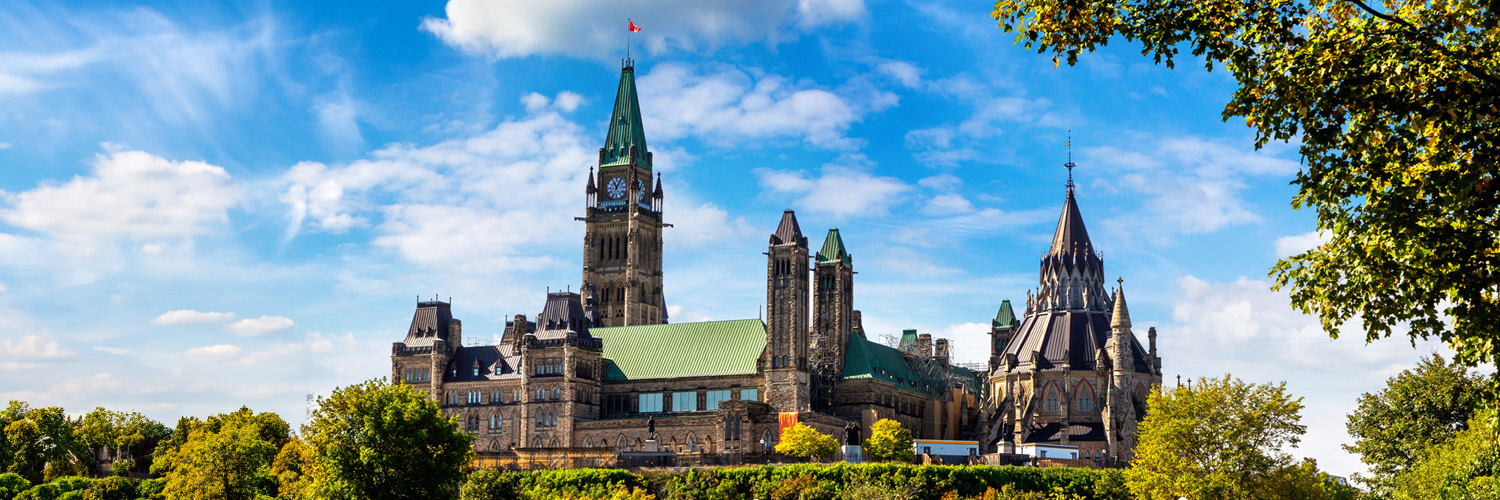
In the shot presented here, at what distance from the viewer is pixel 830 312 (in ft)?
405

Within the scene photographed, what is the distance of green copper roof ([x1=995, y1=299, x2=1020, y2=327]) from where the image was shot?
146875 millimetres

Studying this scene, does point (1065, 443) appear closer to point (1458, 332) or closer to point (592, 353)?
point (592, 353)

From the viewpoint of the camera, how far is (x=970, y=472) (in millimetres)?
95438

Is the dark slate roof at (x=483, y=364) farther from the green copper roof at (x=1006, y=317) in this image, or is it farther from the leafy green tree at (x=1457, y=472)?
the leafy green tree at (x=1457, y=472)

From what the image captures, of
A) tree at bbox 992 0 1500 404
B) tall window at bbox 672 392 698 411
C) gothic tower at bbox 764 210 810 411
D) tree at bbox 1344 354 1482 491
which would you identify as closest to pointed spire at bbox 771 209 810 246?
gothic tower at bbox 764 210 810 411

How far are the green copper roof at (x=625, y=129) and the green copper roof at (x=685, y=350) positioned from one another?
35.1 metres

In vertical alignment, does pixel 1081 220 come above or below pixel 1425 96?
above

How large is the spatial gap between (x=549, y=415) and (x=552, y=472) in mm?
19769

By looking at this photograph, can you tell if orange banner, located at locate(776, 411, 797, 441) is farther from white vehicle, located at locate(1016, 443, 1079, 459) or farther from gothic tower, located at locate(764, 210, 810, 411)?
white vehicle, located at locate(1016, 443, 1079, 459)

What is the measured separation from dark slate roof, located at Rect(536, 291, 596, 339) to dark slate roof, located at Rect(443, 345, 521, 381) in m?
4.25

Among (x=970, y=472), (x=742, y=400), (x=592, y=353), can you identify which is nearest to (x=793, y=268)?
(x=742, y=400)

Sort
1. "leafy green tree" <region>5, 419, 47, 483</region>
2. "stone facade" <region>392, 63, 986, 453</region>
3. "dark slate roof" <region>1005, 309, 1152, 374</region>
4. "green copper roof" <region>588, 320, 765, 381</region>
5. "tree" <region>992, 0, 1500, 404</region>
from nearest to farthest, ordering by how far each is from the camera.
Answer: "tree" <region>992, 0, 1500, 404</region> < "stone facade" <region>392, 63, 986, 453</region> < "green copper roof" <region>588, 320, 765, 381</region> < "dark slate roof" <region>1005, 309, 1152, 374</region> < "leafy green tree" <region>5, 419, 47, 483</region>

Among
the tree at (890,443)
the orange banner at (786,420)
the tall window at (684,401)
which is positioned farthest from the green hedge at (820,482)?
the tall window at (684,401)

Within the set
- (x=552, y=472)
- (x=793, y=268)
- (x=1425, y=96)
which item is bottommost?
(x=552, y=472)
